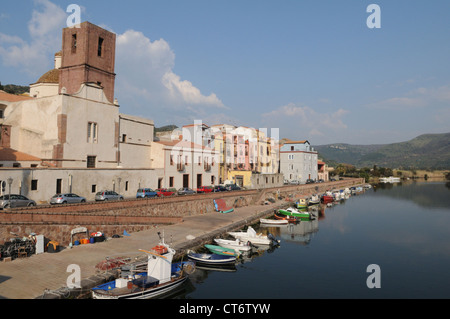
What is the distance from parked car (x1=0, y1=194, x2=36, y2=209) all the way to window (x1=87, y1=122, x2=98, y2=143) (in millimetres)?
13850

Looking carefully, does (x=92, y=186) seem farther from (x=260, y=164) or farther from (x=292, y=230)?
(x=260, y=164)

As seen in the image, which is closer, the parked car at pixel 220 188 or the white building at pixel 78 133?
the white building at pixel 78 133

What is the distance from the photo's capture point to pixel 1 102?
3906 cm

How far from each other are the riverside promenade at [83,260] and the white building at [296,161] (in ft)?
172

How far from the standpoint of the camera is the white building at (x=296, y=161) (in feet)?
276

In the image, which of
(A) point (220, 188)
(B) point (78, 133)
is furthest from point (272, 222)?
(B) point (78, 133)

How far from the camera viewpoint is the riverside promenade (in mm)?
15011

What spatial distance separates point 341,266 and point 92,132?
32575 mm

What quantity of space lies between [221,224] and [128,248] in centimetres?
1424

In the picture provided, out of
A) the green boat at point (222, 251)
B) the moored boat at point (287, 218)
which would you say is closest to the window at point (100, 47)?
the green boat at point (222, 251)

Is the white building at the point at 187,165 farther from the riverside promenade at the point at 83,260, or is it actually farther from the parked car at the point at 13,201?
the parked car at the point at 13,201

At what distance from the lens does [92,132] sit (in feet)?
126
